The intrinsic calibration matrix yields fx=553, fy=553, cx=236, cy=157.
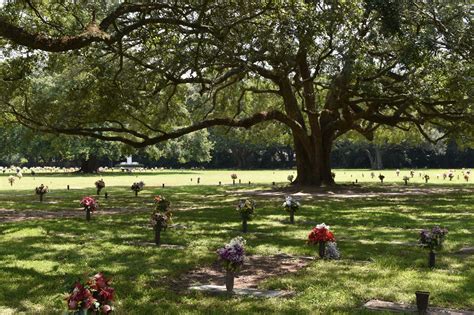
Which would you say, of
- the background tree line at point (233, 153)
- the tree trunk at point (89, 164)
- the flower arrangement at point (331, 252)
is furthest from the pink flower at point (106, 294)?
the tree trunk at point (89, 164)

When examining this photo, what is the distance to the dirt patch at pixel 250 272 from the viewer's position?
32.4 feet

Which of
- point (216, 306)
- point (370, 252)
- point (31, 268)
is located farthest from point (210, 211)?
point (216, 306)

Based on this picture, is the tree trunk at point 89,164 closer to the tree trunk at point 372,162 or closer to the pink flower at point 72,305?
the tree trunk at point 372,162

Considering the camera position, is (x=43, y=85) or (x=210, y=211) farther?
(x=43, y=85)

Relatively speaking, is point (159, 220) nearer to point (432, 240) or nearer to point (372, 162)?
point (432, 240)

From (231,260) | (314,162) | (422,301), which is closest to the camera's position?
(422,301)

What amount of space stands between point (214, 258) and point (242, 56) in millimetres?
14812

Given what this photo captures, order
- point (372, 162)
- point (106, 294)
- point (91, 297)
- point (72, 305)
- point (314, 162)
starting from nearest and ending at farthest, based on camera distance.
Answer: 1. point (72, 305)
2. point (91, 297)
3. point (106, 294)
4. point (314, 162)
5. point (372, 162)

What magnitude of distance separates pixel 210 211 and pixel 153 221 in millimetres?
8394

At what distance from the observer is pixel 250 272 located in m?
10.7

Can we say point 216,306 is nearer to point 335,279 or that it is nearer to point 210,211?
point 335,279

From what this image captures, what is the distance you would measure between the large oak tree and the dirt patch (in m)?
5.76

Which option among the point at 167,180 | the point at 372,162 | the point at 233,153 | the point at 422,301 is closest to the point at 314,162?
the point at 167,180

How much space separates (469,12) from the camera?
81.1 ft
